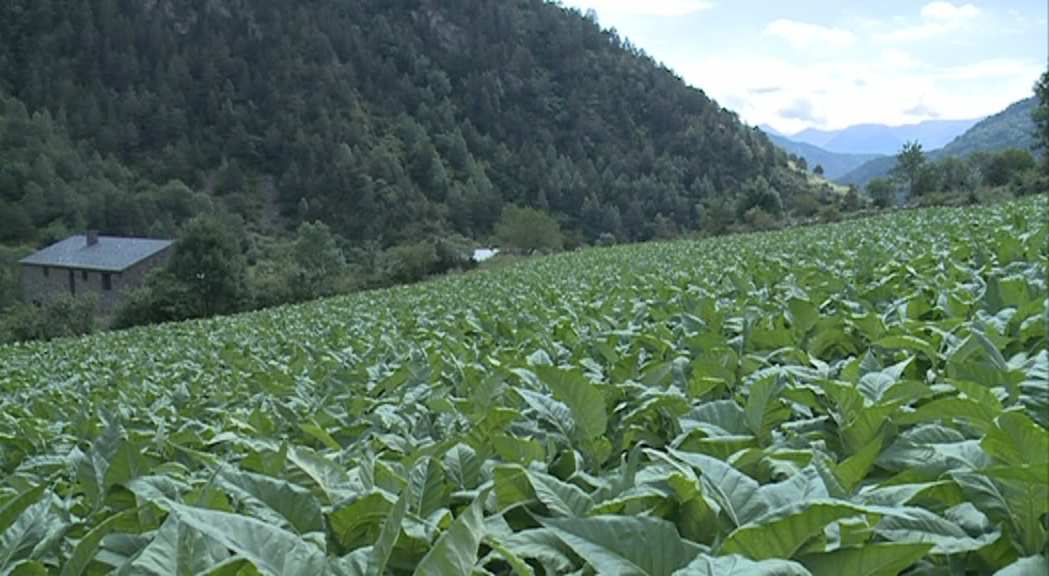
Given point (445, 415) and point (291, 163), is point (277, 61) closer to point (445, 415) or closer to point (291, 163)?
point (291, 163)

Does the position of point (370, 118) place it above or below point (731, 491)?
above

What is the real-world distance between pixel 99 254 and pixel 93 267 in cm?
193

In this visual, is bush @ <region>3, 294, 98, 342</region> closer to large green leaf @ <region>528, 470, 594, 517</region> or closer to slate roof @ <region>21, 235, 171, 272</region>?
slate roof @ <region>21, 235, 171, 272</region>

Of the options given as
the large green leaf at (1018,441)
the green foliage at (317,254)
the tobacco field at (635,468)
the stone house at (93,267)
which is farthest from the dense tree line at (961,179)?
the stone house at (93,267)

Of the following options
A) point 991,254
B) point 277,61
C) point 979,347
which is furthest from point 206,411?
point 277,61

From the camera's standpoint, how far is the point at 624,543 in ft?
3.37

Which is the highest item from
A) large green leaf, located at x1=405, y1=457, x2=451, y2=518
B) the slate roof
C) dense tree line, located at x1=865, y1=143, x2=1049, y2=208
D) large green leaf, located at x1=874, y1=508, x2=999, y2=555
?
dense tree line, located at x1=865, y1=143, x2=1049, y2=208

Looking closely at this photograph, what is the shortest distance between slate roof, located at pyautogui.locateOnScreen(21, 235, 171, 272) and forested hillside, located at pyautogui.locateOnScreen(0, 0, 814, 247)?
17.2 metres

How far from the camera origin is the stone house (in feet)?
202

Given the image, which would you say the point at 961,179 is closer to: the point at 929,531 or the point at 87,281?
the point at 929,531

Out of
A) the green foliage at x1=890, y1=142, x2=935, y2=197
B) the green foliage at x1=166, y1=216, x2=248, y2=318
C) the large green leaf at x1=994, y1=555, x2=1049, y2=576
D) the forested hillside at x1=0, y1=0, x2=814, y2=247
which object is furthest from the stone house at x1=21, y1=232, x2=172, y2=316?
the large green leaf at x1=994, y1=555, x2=1049, y2=576

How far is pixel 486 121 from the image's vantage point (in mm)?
112188

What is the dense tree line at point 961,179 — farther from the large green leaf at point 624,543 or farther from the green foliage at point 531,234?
the large green leaf at point 624,543

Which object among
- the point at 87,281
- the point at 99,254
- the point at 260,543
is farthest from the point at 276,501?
the point at 99,254
